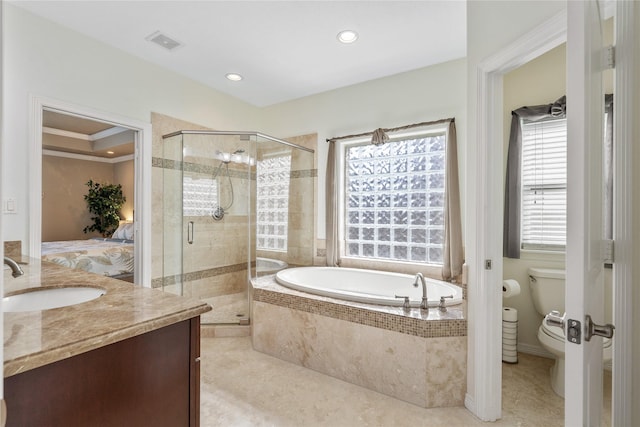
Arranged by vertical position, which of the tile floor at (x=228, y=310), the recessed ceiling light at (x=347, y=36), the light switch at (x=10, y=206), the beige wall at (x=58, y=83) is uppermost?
the recessed ceiling light at (x=347, y=36)

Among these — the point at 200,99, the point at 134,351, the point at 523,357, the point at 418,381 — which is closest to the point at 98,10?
the point at 200,99

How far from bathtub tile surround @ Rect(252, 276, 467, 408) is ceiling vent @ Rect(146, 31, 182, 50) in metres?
2.13

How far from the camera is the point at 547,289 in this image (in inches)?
91.4

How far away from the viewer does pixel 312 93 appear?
3549 mm

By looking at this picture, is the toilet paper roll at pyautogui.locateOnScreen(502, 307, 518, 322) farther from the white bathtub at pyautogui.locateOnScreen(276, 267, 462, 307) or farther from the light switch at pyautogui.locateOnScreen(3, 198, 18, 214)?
the light switch at pyautogui.locateOnScreen(3, 198, 18, 214)

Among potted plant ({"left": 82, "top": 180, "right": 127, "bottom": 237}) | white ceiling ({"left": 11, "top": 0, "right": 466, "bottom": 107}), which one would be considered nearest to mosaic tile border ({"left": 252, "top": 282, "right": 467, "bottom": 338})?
white ceiling ({"left": 11, "top": 0, "right": 466, "bottom": 107})

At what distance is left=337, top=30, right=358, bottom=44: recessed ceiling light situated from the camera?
2359mm

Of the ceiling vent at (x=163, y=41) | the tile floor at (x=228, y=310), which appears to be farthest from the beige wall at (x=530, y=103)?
the ceiling vent at (x=163, y=41)

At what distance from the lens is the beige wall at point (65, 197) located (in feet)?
16.1

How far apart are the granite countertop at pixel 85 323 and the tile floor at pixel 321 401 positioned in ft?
3.30

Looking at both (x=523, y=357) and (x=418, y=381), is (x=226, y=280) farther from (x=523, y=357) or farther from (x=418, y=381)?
(x=523, y=357)

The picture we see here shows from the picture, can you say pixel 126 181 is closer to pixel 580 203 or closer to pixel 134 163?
pixel 134 163

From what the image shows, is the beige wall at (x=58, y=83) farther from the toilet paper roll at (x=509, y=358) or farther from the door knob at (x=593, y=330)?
the toilet paper roll at (x=509, y=358)

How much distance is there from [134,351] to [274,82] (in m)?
2.94
